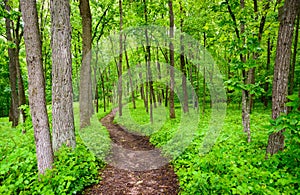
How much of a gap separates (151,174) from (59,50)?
4.30 m

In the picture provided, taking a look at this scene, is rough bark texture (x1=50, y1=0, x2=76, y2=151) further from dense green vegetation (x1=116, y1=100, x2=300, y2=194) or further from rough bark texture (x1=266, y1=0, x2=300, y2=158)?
rough bark texture (x1=266, y1=0, x2=300, y2=158)

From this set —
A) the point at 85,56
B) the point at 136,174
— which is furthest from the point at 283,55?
the point at 85,56

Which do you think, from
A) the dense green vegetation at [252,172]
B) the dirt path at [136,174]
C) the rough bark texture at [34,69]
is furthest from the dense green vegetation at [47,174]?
the dense green vegetation at [252,172]

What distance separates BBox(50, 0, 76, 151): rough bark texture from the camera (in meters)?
5.13

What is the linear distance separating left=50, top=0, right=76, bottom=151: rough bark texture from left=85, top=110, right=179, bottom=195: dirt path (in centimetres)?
152

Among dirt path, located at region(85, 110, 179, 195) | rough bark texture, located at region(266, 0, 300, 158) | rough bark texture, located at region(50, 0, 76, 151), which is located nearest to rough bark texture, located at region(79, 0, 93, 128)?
dirt path, located at region(85, 110, 179, 195)

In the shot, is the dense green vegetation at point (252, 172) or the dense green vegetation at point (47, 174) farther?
the dense green vegetation at point (47, 174)

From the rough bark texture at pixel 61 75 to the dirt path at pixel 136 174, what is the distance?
1.52 m

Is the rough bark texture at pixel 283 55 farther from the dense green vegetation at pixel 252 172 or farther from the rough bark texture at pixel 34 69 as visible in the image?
the rough bark texture at pixel 34 69

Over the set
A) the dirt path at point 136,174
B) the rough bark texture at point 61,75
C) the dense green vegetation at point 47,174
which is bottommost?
the dirt path at point 136,174

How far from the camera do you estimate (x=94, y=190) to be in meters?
4.53

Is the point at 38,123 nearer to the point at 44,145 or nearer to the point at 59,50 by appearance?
the point at 44,145

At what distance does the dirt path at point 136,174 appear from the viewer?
4.61 m

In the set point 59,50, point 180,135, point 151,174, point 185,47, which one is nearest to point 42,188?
point 151,174
